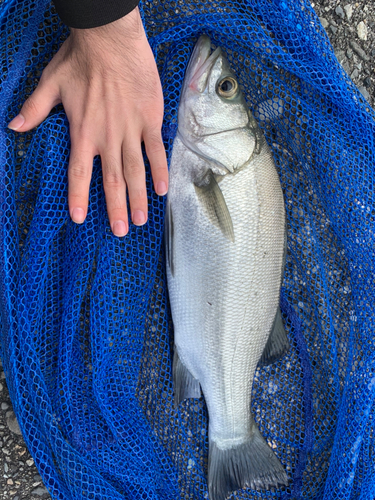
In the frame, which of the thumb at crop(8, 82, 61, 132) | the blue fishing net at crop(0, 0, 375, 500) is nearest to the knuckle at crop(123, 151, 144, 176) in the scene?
the blue fishing net at crop(0, 0, 375, 500)

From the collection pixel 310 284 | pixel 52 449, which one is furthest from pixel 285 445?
pixel 52 449

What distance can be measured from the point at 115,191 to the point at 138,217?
0.13 meters

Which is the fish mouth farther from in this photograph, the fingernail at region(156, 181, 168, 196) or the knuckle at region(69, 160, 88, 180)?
the knuckle at region(69, 160, 88, 180)

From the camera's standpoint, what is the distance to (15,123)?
4.89 feet

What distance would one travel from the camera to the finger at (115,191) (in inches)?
59.9

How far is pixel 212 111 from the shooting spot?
5.30 ft

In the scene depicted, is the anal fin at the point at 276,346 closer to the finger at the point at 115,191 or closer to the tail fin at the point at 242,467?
the tail fin at the point at 242,467

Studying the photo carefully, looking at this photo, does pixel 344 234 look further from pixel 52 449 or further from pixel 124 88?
pixel 52 449

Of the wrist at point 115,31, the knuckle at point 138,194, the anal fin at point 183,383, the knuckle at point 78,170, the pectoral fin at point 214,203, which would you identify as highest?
the wrist at point 115,31

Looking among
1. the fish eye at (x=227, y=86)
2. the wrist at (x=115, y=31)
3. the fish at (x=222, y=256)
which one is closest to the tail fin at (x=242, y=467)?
the fish at (x=222, y=256)

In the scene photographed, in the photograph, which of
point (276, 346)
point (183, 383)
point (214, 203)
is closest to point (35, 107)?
point (214, 203)

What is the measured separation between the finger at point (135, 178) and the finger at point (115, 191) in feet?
0.08

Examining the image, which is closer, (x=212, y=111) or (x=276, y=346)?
(x=212, y=111)

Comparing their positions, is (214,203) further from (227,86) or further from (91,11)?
(91,11)
